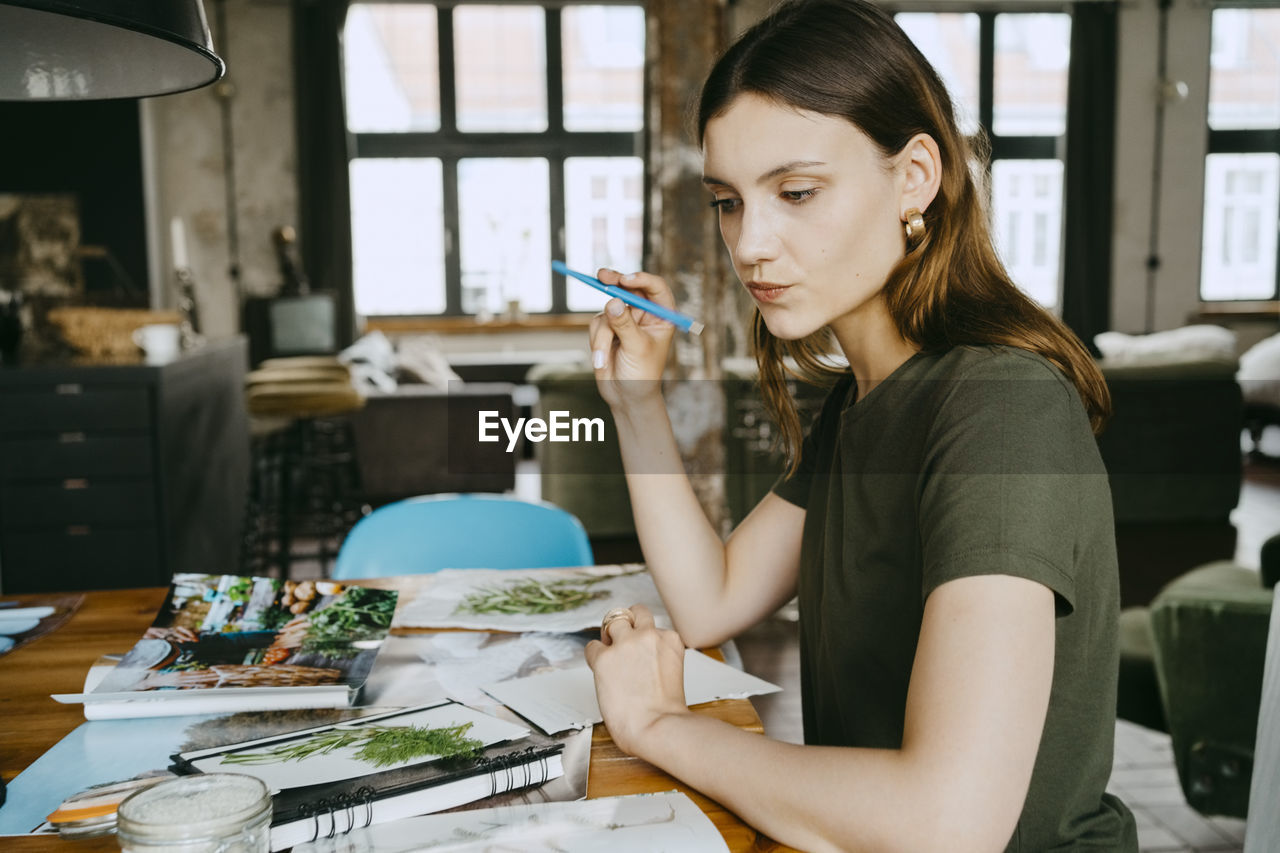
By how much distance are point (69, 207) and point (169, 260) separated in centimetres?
82

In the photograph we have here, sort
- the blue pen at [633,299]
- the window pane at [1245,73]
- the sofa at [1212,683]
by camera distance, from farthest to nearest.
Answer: the window pane at [1245,73]
the sofa at [1212,683]
the blue pen at [633,299]

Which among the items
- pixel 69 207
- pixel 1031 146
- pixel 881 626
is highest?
pixel 1031 146

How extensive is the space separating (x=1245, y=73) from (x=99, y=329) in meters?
8.92

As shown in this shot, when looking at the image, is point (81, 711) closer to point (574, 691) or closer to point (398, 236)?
point (574, 691)

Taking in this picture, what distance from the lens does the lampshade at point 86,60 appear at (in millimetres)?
943

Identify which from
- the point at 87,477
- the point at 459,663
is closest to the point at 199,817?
the point at 459,663

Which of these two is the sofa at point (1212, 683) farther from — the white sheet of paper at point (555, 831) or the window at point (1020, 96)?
the window at point (1020, 96)

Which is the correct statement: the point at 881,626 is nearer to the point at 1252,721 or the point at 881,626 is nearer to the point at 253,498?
the point at 1252,721

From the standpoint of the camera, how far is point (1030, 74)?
835cm

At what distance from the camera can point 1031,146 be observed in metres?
8.34


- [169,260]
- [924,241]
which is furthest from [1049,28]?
[924,241]

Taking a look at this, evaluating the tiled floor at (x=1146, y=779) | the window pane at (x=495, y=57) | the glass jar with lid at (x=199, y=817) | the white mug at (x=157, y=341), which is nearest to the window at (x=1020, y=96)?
the window pane at (x=495, y=57)

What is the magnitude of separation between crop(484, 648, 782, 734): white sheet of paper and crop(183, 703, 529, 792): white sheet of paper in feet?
0.17

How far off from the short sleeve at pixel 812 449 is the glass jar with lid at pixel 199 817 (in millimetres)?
694
